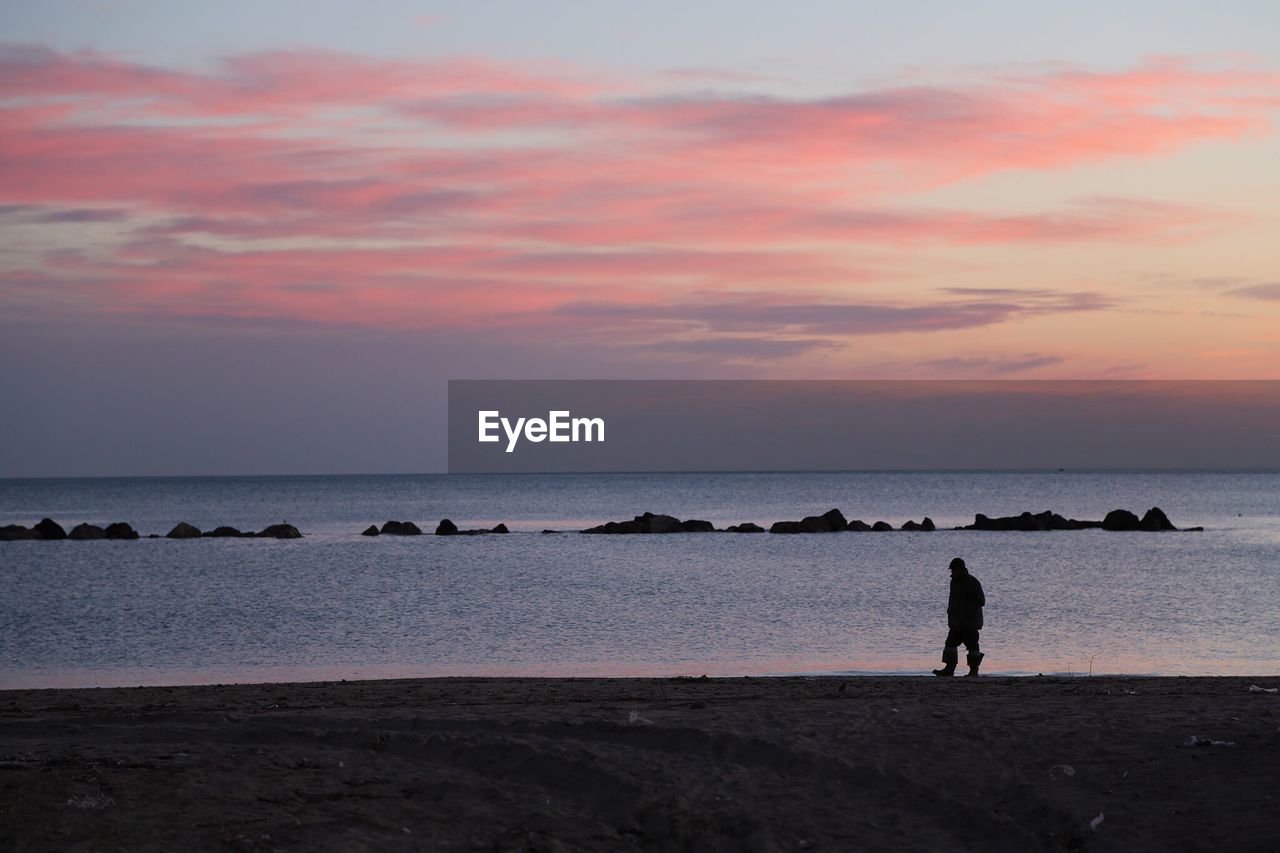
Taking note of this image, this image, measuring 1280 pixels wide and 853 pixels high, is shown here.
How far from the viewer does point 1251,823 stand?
32.0ft

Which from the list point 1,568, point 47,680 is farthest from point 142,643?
point 1,568

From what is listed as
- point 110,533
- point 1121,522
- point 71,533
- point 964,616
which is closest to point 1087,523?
point 1121,522

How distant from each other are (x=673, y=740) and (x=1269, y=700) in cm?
703

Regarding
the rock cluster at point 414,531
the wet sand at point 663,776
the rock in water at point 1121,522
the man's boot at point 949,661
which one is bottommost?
the rock cluster at point 414,531

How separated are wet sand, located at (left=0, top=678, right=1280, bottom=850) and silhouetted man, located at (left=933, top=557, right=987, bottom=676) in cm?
Answer: 457

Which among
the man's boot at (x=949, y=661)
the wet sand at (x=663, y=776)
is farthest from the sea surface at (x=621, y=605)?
the wet sand at (x=663, y=776)

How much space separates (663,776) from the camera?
35.9ft

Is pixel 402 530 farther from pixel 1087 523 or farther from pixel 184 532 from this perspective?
pixel 1087 523

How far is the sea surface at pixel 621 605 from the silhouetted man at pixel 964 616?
2.11 m

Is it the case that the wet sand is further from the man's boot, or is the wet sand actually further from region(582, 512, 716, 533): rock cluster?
region(582, 512, 716, 533): rock cluster

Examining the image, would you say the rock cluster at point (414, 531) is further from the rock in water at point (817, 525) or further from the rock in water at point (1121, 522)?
the rock in water at point (1121, 522)

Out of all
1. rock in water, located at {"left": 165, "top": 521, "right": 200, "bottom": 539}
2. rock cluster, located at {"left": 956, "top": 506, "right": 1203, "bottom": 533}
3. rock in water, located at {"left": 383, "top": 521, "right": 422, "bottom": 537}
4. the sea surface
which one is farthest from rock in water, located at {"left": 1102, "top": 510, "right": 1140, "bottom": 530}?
rock in water, located at {"left": 165, "top": 521, "right": 200, "bottom": 539}

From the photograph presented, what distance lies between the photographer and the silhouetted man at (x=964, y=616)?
19.8m

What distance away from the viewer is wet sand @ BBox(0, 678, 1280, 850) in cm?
936
